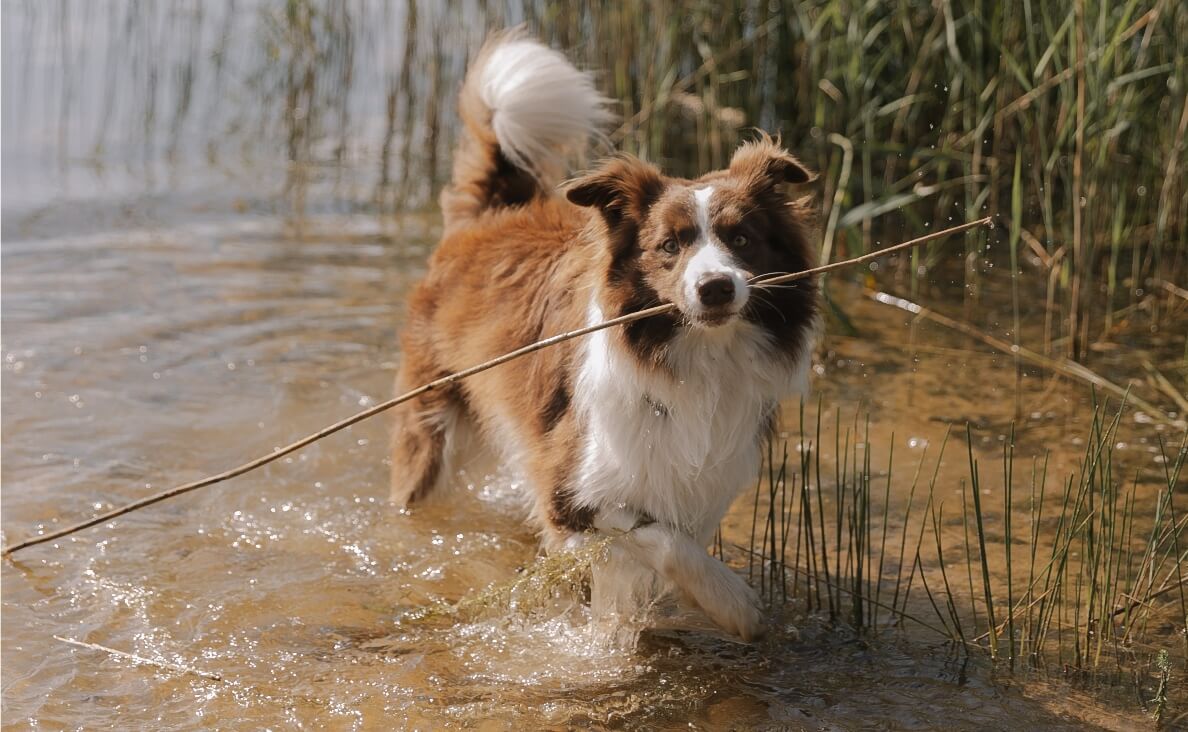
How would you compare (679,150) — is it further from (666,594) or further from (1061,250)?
(666,594)

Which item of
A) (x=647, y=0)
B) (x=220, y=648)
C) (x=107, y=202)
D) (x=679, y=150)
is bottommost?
(x=220, y=648)

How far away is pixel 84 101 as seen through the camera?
1195 cm

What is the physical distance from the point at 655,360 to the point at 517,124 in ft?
4.92

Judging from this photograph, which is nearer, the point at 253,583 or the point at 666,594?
the point at 666,594

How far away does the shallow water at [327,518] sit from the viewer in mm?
3635

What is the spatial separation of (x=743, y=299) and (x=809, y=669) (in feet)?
4.07

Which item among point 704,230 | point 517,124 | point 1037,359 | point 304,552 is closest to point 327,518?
point 304,552

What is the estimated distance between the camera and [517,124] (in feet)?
16.0

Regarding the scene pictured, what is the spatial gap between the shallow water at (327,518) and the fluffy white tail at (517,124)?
1.23 meters

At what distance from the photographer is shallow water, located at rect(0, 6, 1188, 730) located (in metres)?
3.63

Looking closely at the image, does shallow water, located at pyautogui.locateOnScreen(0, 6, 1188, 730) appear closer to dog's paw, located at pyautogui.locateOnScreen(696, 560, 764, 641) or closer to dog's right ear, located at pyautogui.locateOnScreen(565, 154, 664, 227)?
dog's paw, located at pyautogui.locateOnScreen(696, 560, 764, 641)

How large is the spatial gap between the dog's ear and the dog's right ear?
0.90ft

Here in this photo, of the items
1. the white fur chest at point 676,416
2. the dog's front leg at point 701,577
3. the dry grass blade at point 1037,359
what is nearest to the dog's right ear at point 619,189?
the white fur chest at point 676,416

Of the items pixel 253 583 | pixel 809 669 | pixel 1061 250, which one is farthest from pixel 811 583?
pixel 1061 250
